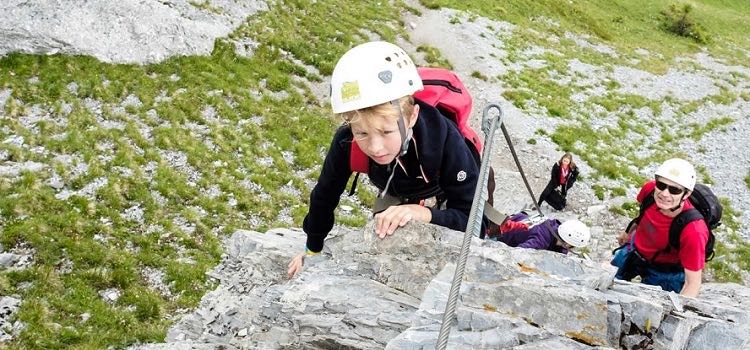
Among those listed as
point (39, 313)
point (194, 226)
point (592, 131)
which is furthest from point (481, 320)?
point (592, 131)

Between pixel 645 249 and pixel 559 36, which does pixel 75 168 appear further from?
pixel 559 36

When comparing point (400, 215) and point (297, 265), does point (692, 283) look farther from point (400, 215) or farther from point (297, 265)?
point (297, 265)

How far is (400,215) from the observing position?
586 cm

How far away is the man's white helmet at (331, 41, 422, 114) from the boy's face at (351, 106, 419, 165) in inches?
6.1

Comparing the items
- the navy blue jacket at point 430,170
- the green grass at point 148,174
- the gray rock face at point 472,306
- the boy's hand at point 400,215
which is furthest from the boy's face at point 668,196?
the green grass at point 148,174

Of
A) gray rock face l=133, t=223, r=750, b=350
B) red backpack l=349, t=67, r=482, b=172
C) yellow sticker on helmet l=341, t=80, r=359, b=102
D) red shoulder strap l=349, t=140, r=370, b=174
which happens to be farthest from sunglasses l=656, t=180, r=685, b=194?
yellow sticker on helmet l=341, t=80, r=359, b=102

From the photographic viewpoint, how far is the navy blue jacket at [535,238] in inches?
428

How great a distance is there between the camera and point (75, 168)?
1499 centimetres

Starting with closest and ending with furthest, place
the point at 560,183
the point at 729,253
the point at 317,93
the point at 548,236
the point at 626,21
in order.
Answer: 1. the point at 548,236
2. the point at 729,253
3. the point at 560,183
4. the point at 317,93
5. the point at 626,21

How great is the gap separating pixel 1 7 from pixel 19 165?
859 centimetres

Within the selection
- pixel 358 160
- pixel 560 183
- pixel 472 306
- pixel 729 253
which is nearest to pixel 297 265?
pixel 358 160

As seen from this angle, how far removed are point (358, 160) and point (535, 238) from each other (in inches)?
257

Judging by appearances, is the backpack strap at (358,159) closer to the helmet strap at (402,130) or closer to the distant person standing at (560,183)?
the helmet strap at (402,130)

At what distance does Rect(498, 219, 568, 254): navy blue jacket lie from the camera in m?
10.9
